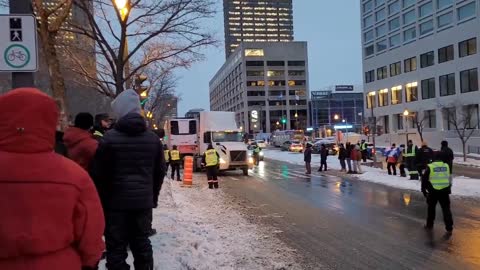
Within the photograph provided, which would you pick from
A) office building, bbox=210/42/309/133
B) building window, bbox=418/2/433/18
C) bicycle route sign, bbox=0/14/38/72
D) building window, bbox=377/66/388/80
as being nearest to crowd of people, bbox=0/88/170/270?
bicycle route sign, bbox=0/14/38/72

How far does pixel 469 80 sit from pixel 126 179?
63.7 metres

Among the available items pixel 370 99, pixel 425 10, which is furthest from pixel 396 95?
pixel 425 10

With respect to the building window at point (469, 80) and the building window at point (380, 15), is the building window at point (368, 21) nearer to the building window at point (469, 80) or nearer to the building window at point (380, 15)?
the building window at point (380, 15)

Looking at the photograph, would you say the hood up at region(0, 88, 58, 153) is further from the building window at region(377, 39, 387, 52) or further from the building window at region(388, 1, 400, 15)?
the building window at region(377, 39, 387, 52)

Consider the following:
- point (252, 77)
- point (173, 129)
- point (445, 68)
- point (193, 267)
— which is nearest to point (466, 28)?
point (445, 68)

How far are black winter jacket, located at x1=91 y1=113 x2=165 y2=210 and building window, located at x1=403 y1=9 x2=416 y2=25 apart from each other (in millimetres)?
75799

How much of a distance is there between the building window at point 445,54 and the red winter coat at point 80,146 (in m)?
66.6

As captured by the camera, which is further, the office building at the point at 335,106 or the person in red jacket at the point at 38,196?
the office building at the point at 335,106

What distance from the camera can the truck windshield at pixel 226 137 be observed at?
33.0 meters

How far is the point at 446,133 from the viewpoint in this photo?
64500mm

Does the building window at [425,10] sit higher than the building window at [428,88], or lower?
higher

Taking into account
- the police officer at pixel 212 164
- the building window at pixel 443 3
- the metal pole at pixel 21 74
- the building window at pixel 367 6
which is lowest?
the police officer at pixel 212 164

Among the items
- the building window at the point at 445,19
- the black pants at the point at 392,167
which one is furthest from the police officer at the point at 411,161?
the building window at the point at 445,19

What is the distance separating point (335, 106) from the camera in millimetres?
155250
